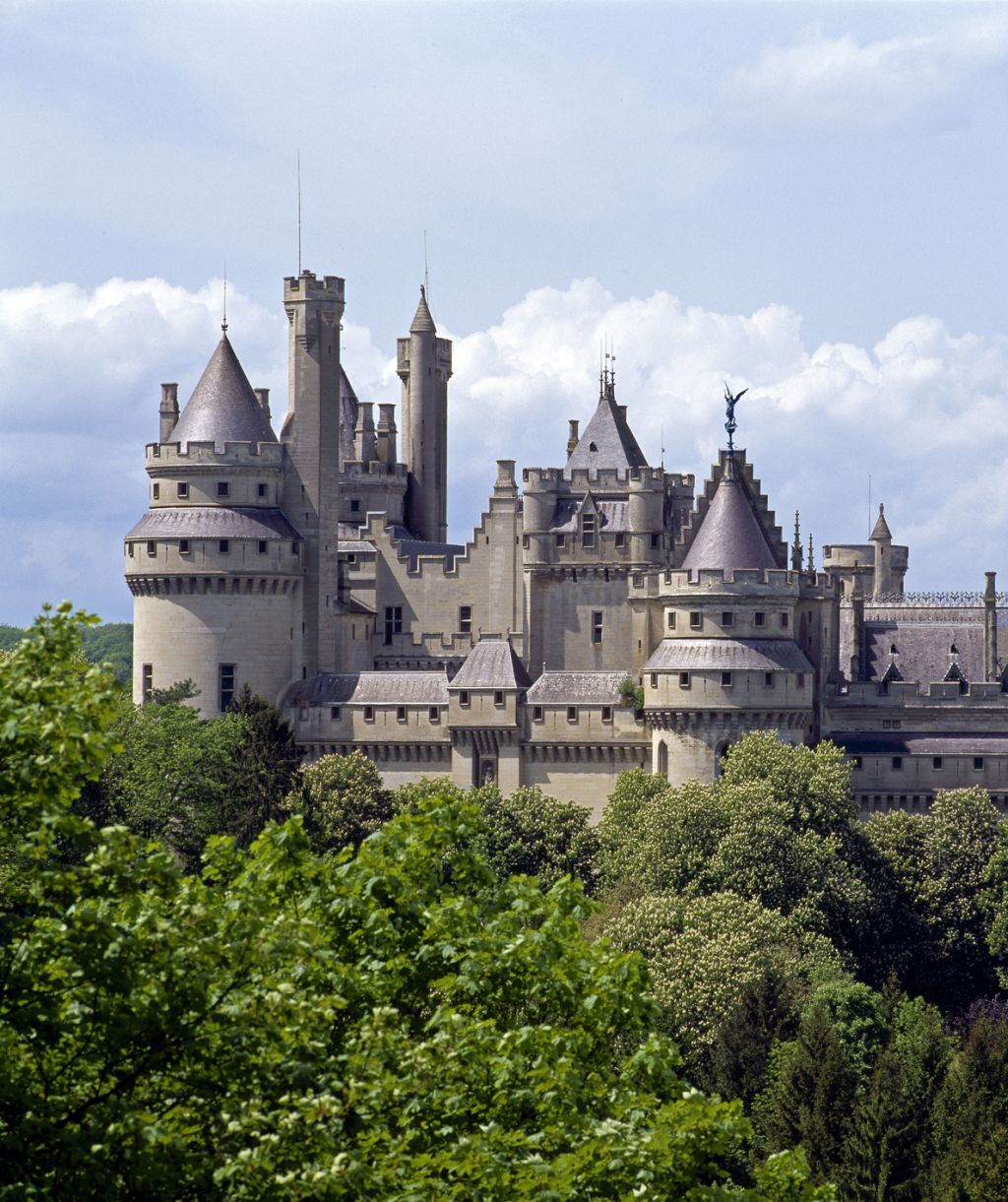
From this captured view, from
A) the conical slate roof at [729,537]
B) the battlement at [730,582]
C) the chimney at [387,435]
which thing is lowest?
the battlement at [730,582]

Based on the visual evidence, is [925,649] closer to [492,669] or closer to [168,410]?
[492,669]

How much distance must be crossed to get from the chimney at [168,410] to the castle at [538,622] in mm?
111

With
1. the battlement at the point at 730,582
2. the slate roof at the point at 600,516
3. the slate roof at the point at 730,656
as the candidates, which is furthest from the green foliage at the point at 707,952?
the slate roof at the point at 600,516

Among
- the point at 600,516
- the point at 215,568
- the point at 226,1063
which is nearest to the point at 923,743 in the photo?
the point at 600,516

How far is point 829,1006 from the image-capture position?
80.8 metres

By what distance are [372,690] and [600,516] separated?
1173cm

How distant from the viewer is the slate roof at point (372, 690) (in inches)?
4245

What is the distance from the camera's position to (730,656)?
102125 mm

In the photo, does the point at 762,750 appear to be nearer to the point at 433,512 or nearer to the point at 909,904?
the point at 909,904

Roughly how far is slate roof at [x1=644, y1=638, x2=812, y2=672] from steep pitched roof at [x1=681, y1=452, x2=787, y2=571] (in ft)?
8.90

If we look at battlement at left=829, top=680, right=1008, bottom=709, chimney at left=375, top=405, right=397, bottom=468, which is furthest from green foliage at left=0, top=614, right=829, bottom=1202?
chimney at left=375, top=405, right=397, bottom=468

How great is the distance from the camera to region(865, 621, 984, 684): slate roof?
372ft

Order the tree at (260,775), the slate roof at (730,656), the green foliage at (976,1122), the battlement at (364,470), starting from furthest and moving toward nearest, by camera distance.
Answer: the battlement at (364,470), the slate roof at (730,656), the tree at (260,775), the green foliage at (976,1122)

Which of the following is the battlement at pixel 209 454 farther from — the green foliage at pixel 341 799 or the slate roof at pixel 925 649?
the slate roof at pixel 925 649
